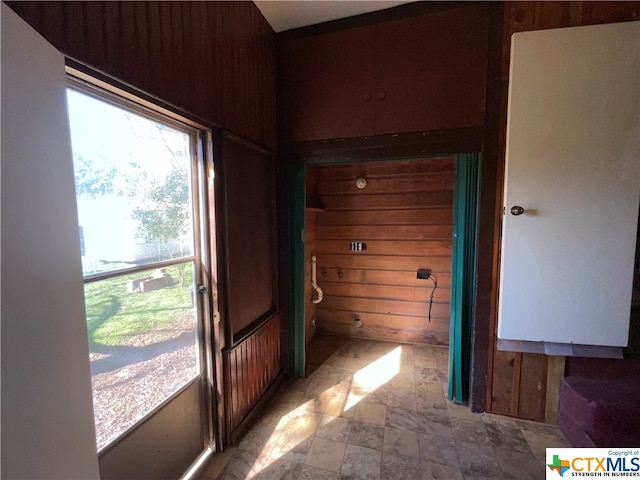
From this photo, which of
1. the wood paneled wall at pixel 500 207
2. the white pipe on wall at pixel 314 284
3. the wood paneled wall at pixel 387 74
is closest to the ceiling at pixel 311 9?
the wood paneled wall at pixel 387 74

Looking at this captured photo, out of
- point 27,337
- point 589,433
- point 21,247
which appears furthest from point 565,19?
point 27,337

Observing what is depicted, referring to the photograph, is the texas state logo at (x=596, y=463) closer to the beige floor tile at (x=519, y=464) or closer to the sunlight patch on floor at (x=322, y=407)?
the beige floor tile at (x=519, y=464)

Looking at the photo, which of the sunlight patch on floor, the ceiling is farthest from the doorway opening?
the ceiling

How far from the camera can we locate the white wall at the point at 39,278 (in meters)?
0.58

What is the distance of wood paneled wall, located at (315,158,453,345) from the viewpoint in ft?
9.71

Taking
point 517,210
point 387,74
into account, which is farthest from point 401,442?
point 387,74

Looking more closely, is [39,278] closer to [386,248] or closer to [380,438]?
[380,438]

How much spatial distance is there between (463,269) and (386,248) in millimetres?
1223

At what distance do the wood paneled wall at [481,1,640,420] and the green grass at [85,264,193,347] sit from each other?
6.70ft

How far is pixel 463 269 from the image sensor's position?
1969 millimetres

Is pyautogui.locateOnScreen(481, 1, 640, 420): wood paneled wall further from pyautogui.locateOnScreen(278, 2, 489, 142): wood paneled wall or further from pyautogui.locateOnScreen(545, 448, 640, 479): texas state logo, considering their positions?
pyautogui.locateOnScreen(545, 448, 640, 479): texas state logo

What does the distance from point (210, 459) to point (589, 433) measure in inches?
78.1

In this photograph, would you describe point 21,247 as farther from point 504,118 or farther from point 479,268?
point 504,118

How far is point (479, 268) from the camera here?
1862 mm
